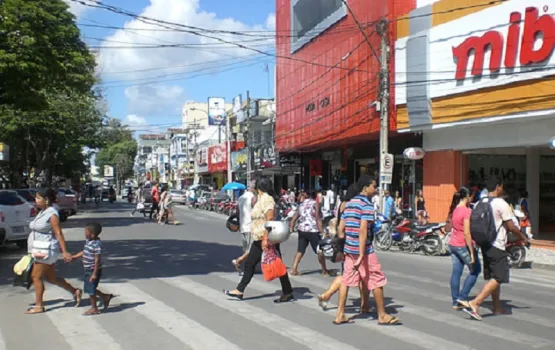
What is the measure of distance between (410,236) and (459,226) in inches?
337

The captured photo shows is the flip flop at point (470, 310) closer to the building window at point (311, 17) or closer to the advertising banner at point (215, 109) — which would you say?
the building window at point (311, 17)

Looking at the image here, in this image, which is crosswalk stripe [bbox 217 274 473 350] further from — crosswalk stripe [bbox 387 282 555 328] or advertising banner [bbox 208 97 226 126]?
advertising banner [bbox 208 97 226 126]

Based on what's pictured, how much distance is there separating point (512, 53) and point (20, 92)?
14.0 meters

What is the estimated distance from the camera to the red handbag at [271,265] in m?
8.58

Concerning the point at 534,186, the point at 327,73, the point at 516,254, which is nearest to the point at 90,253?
the point at 516,254

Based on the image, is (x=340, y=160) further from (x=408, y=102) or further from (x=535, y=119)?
(x=535, y=119)

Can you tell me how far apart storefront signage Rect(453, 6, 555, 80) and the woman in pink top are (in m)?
10.1

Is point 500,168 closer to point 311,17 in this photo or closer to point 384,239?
point 384,239

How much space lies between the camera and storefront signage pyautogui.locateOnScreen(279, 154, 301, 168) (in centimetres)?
3834

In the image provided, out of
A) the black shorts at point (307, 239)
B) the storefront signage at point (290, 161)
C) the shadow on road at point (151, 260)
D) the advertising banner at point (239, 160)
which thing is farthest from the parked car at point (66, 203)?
the black shorts at point (307, 239)

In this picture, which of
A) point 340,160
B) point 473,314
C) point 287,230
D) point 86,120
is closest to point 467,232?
point 473,314

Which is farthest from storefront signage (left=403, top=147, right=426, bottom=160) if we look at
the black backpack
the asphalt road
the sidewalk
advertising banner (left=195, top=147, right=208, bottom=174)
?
advertising banner (left=195, top=147, right=208, bottom=174)

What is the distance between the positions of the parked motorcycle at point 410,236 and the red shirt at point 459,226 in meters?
7.56

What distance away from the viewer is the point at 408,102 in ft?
73.3
